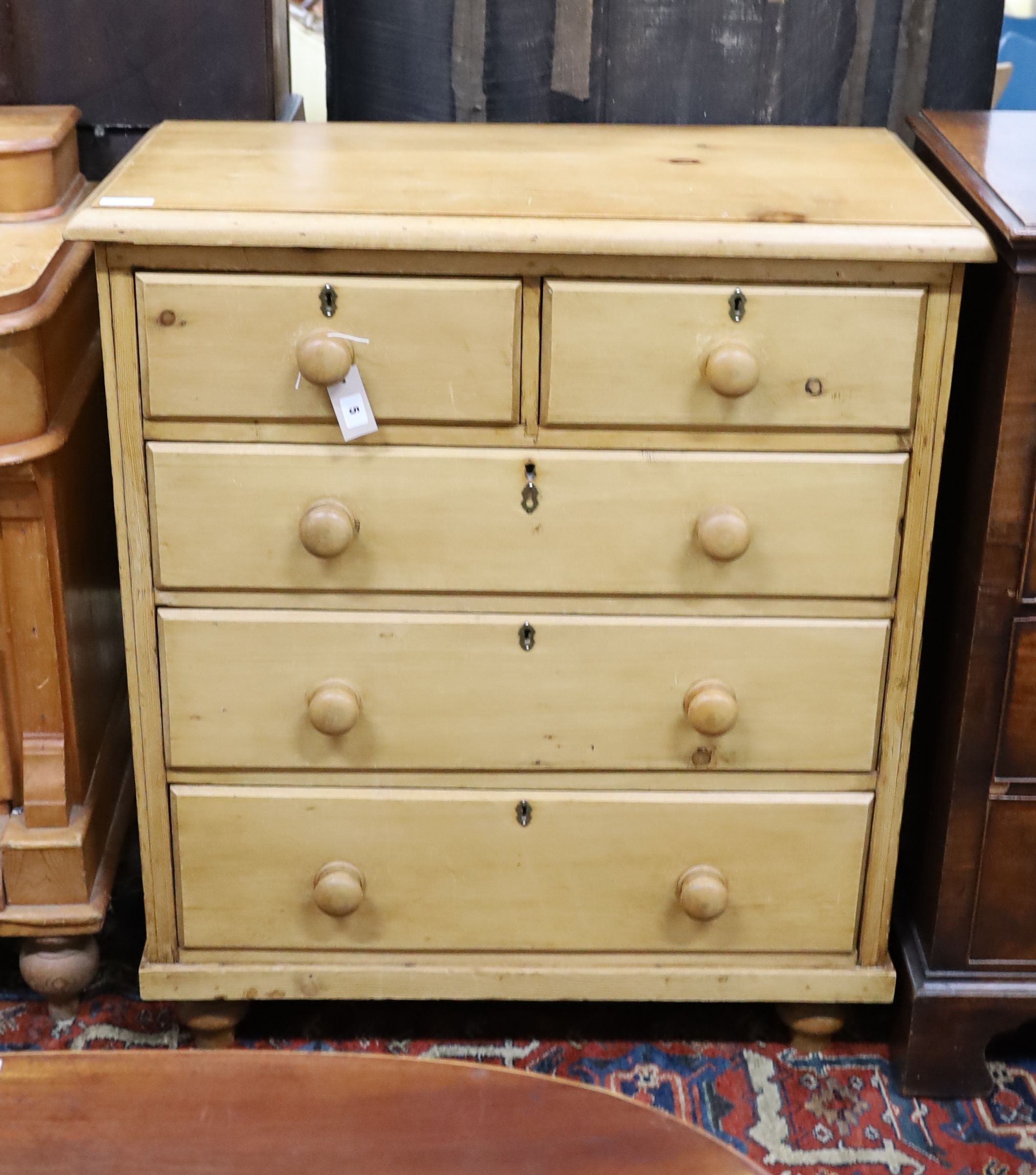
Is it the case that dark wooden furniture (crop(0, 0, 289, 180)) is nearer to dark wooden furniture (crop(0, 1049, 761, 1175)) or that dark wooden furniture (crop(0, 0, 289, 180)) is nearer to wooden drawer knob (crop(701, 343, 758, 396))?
wooden drawer knob (crop(701, 343, 758, 396))

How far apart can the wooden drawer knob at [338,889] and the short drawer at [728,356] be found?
0.55 m

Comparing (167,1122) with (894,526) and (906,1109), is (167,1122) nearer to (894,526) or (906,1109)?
(894,526)

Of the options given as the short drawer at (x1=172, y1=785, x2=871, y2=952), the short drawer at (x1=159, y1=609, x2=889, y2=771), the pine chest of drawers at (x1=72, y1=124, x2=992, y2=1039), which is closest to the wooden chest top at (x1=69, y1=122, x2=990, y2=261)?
the pine chest of drawers at (x1=72, y1=124, x2=992, y2=1039)

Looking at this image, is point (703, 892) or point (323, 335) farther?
point (703, 892)

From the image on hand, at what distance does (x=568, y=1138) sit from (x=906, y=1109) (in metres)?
0.91

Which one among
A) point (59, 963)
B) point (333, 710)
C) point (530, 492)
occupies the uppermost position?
point (530, 492)

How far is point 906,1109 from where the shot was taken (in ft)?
5.53

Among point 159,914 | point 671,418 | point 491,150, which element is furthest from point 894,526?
point 159,914

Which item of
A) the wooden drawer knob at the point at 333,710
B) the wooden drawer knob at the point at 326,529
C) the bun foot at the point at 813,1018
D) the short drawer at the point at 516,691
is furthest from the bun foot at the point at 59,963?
the bun foot at the point at 813,1018

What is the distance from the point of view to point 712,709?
1525mm

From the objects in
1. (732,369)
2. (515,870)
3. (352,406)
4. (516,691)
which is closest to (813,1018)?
(515,870)

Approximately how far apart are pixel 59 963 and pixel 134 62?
1098 mm

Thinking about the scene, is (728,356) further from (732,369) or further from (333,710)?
(333,710)

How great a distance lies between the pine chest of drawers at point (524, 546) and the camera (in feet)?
4.55
